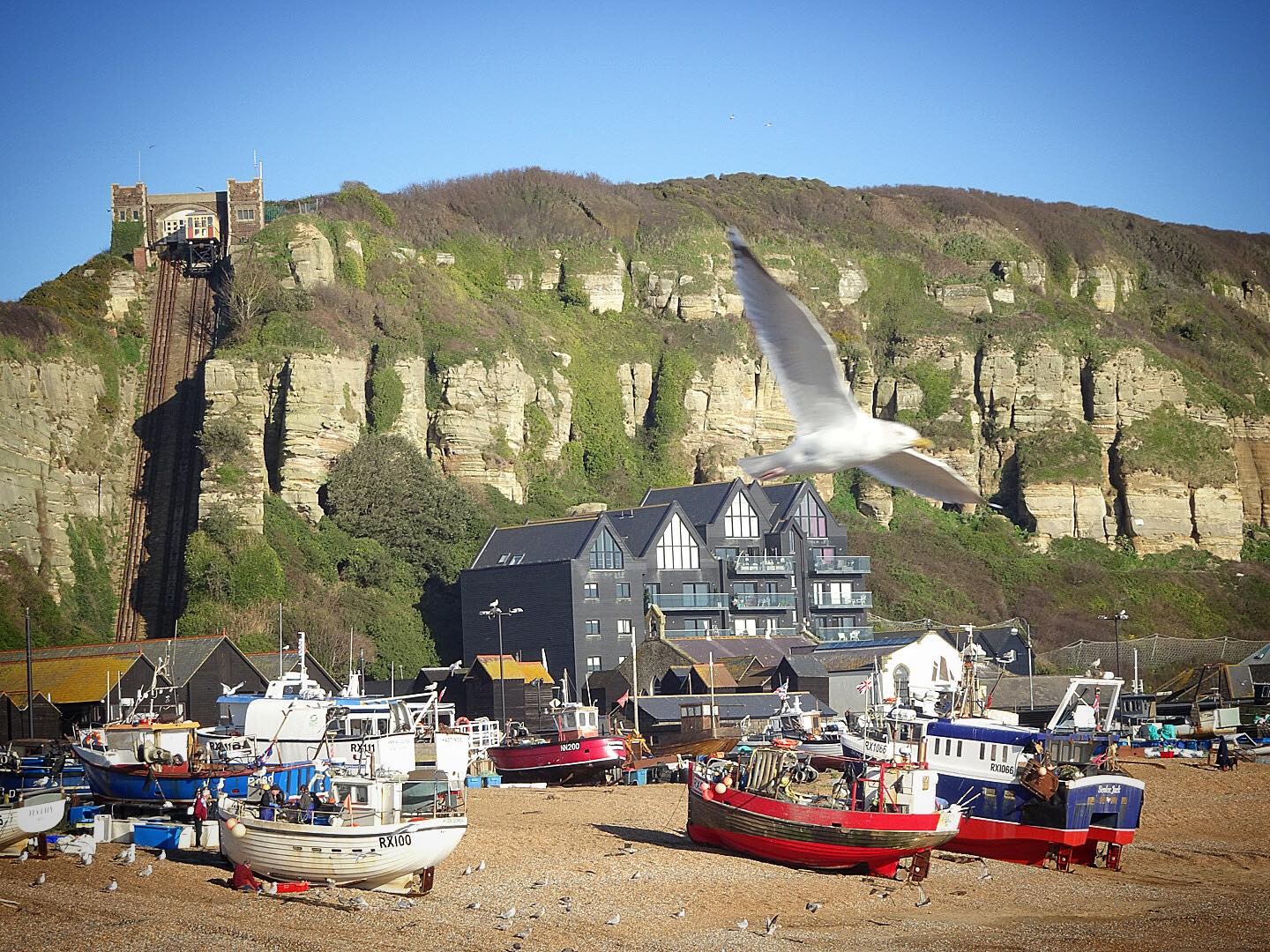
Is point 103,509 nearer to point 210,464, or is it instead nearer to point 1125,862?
point 210,464

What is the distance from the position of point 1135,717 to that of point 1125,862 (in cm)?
2875

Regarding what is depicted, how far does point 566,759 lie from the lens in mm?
43719

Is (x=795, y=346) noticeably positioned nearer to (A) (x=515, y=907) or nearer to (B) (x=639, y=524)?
(A) (x=515, y=907)

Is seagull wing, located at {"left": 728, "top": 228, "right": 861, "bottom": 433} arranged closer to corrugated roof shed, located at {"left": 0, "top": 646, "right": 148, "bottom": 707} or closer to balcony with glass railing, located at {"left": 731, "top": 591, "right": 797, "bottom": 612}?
corrugated roof shed, located at {"left": 0, "top": 646, "right": 148, "bottom": 707}

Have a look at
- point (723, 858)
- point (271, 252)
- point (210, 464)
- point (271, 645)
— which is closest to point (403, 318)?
point (271, 252)

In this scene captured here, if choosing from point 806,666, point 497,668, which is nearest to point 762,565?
point 806,666

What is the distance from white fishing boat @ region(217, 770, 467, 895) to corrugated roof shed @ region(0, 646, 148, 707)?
2614 centimetres

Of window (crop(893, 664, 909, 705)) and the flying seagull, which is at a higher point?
the flying seagull

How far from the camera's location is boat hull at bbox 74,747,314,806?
104ft

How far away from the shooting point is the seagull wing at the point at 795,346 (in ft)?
57.5

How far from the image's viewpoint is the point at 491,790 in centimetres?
4194

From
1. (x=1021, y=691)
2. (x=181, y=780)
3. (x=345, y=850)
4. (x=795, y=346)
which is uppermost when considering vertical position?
(x=795, y=346)

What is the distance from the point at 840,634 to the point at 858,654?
9328 mm

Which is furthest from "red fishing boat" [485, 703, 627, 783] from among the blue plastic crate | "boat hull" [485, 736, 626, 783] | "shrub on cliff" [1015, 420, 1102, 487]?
"shrub on cliff" [1015, 420, 1102, 487]
